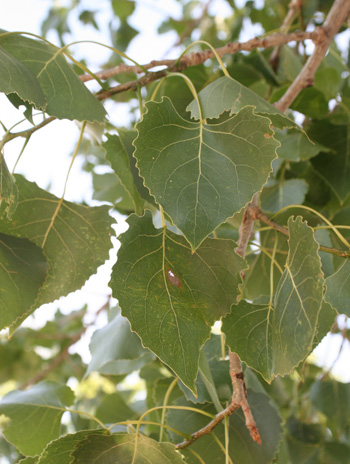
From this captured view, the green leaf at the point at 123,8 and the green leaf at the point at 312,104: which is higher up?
the green leaf at the point at 123,8

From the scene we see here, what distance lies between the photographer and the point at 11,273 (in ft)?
2.08

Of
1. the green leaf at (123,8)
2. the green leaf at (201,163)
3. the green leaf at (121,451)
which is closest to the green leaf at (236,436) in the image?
the green leaf at (121,451)

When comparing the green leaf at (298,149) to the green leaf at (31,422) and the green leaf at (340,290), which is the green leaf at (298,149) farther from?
the green leaf at (31,422)

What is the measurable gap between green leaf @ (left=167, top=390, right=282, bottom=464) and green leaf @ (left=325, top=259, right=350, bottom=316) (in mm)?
243

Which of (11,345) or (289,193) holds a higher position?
(289,193)

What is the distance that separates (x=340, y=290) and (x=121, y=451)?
287mm

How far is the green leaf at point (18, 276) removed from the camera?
0.62 metres

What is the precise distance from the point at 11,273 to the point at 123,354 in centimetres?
26

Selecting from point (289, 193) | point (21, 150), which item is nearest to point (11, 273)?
point (21, 150)

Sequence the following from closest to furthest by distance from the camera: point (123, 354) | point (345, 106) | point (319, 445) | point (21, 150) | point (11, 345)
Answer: point (21, 150) → point (123, 354) → point (345, 106) → point (319, 445) → point (11, 345)

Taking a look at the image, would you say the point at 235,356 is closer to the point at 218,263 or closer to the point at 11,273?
the point at 218,263

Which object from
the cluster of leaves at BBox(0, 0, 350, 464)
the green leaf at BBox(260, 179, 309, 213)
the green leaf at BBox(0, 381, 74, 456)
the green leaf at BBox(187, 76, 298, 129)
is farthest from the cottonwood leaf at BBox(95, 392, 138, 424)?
the green leaf at BBox(187, 76, 298, 129)

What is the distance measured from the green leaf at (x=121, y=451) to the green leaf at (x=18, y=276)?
6.4 inches

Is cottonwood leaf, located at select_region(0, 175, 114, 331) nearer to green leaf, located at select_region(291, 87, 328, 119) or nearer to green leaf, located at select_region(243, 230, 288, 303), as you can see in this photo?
green leaf, located at select_region(243, 230, 288, 303)
